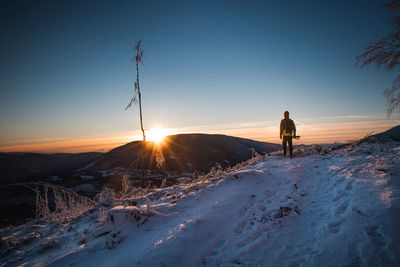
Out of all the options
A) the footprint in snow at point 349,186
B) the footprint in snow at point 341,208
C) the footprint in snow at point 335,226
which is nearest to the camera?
the footprint in snow at point 335,226

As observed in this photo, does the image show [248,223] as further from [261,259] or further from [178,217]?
[178,217]

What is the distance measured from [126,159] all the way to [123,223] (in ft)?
110

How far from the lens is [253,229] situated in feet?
9.83

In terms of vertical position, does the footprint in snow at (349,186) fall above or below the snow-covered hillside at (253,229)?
above

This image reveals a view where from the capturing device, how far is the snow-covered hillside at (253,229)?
2203 mm

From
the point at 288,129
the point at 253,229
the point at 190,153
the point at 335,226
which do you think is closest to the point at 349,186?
the point at 335,226

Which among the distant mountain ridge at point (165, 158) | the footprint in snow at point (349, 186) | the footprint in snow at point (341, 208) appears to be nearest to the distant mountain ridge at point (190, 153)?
the distant mountain ridge at point (165, 158)

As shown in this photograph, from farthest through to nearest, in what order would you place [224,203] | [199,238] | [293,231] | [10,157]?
[10,157] → [224,203] → [199,238] → [293,231]

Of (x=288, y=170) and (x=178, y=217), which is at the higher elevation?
(x=288, y=170)

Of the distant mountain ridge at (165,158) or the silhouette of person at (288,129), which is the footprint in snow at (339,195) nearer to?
the silhouette of person at (288,129)

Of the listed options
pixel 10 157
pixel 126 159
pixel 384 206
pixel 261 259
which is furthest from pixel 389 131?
pixel 10 157

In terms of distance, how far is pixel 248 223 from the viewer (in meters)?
3.22

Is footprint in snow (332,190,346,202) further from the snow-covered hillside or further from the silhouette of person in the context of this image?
the silhouette of person

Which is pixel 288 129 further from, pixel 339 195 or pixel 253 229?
pixel 253 229
